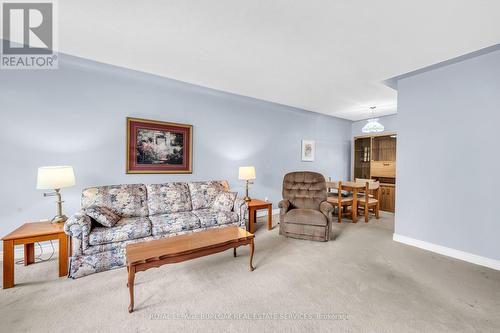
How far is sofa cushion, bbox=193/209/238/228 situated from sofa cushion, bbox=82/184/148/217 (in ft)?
2.51

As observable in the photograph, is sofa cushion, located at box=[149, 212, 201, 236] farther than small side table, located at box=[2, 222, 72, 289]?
Yes

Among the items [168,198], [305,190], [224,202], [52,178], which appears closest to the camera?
[52,178]

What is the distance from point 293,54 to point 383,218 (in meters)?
3.97

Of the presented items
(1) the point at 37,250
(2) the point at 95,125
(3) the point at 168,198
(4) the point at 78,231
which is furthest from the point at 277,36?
(1) the point at 37,250

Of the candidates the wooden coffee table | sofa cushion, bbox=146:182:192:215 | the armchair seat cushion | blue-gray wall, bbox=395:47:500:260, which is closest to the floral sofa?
sofa cushion, bbox=146:182:192:215

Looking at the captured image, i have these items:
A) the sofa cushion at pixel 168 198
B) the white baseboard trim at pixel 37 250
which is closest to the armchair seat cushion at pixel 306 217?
the sofa cushion at pixel 168 198

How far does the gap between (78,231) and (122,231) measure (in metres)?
0.39

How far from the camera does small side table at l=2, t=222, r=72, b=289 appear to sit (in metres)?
1.96

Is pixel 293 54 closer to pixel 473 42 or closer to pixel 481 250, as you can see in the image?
pixel 473 42

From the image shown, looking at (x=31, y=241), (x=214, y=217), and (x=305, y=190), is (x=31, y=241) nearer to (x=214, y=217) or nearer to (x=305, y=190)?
(x=214, y=217)

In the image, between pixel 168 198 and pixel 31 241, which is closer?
pixel 31 241

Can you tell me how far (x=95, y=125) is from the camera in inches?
116

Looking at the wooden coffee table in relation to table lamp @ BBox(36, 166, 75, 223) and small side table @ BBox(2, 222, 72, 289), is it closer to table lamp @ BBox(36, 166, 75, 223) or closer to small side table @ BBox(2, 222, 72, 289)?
small side table @ BBox(2, 222, 72, 289)

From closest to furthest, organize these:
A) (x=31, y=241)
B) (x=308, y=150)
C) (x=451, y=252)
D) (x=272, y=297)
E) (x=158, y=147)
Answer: (x=272, y=297) → (x=31, y=241) → (x=451, y=252) → (x=158, y=147) → (x=308, y=150)
